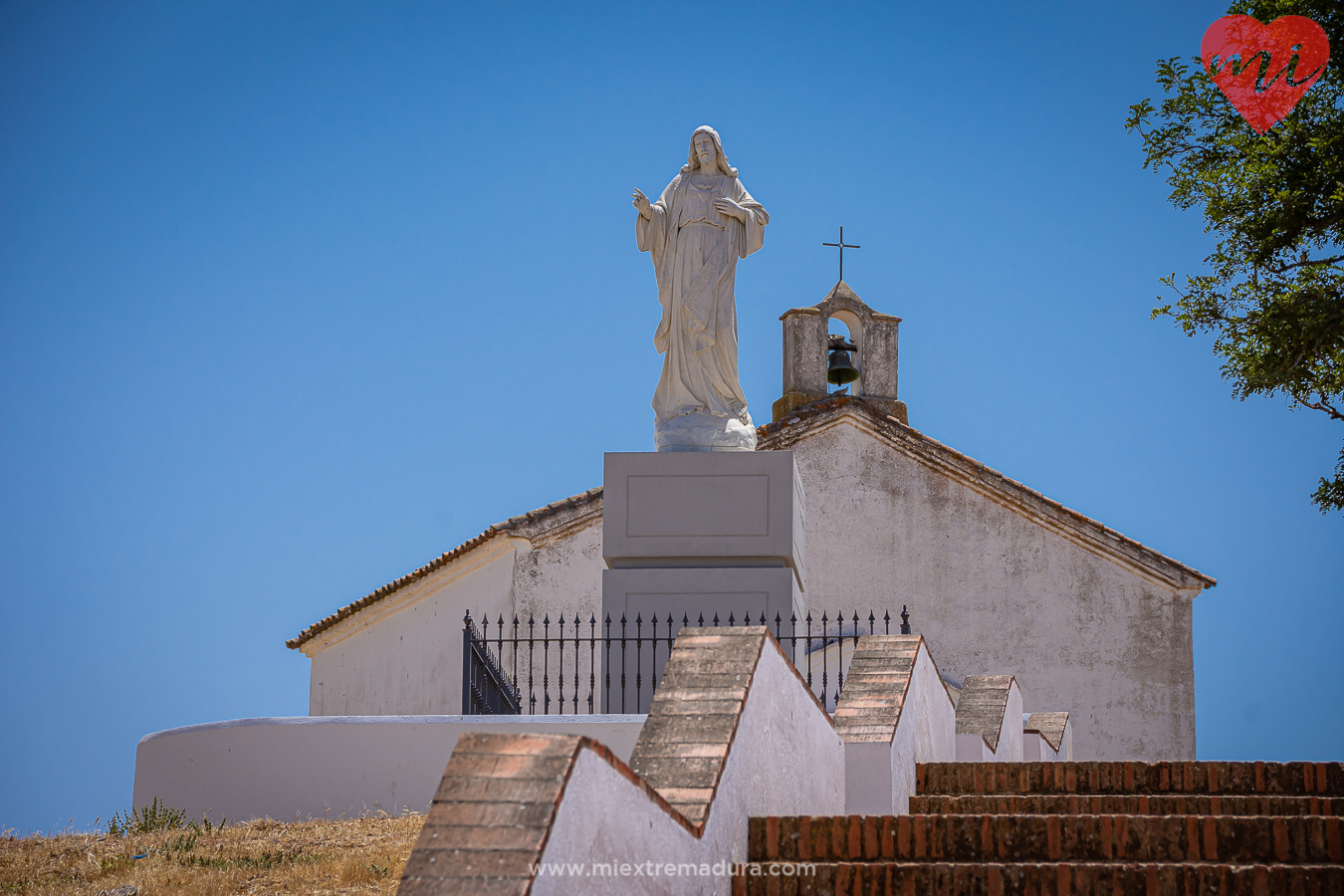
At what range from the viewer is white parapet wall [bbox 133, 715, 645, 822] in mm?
8859

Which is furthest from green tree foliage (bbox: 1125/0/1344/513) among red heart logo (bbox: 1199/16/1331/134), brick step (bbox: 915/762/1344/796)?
brick step (bbox: 915/762/1344/796)

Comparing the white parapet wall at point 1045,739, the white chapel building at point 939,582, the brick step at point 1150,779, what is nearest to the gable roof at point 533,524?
the white chapel building at point 939,582

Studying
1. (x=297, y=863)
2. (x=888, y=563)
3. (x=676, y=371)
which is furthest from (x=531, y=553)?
(x=297, y=863)

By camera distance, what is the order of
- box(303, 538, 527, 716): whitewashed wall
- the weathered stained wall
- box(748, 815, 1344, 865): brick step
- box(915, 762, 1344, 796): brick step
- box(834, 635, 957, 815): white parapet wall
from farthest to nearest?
box(303, 538, 527, 716): whitewashed wall
the weathered stained wall
box(834, 635, 957, 815): white parapet wall
box(915, 762, 1344, 796): brick step
box(748, 815, 1344, 865): brick step

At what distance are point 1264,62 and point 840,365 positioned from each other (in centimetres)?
963

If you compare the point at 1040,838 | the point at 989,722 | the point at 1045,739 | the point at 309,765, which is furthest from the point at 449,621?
the point at 1040,838

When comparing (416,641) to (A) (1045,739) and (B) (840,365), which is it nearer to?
(B) (840,365)

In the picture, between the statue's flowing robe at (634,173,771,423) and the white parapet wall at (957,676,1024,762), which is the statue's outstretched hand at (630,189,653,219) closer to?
the statue's flowing robe at (634,173,771,423)

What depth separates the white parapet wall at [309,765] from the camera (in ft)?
29.1

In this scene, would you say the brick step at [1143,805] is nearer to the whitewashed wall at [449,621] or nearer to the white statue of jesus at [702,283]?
the white statue of jesus at [702,283]

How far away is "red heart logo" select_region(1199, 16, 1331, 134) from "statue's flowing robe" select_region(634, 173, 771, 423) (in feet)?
18.5

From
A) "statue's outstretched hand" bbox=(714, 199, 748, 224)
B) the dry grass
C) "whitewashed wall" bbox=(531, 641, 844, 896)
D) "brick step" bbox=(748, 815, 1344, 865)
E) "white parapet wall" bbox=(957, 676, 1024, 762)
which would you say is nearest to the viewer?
"whitewashed wall" bbox=(531, 641, 844, 896)

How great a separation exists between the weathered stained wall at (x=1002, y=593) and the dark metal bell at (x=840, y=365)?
101 cm

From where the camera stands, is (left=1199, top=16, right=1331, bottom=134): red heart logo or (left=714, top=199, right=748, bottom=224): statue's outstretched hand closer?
(left=714, top=199, right=748, bottom=224): statue's outstretched hand
